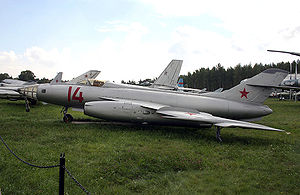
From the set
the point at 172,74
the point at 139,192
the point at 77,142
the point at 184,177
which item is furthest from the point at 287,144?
the point at 172,74

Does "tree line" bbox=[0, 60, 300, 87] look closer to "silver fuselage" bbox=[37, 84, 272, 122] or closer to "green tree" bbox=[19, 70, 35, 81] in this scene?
"green tree" bbox=[19, 70, 35, 81]

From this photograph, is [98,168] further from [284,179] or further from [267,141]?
[267,141]

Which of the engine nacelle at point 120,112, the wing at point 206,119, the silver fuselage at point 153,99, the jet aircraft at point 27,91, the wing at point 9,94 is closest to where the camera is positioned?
the wing at point 206,119

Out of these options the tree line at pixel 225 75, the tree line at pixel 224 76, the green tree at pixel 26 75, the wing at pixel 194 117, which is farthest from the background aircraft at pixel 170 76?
the green tree at pixel 26 75

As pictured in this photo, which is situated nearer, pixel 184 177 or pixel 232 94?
pixel 184 177

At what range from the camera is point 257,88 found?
393 inches

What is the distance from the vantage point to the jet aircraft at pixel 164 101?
364 inches

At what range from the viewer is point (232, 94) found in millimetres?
10258

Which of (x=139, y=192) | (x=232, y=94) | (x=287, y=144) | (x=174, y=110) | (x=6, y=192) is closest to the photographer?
(x=6, y=192)

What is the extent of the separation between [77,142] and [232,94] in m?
6.94

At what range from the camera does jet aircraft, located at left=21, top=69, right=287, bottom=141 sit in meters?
9.26

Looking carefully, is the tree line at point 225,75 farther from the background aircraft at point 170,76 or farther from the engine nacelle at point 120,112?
the engine nacelle at point 120,112

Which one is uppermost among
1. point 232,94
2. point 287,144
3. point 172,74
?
point 172,74

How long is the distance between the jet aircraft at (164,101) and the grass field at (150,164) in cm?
102
